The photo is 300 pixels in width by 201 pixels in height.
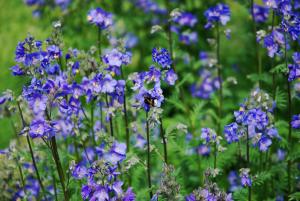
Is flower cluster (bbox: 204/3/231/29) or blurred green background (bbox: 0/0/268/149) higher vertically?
blurred green background (bbox: 0/0/268/149)

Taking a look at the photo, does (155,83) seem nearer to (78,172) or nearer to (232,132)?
(232,132)

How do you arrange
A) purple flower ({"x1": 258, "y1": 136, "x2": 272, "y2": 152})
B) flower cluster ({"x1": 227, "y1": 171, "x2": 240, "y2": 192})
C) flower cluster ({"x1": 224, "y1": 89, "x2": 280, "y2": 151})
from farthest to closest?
flower cluster ({"x1": 227, "y1": 171, "x2": 240, "y2": 192}) < purple flower ({"x1": 258, "y1": 136, "x2": 272, "y2": 152}) < flower cluster ({"x1": 224, "y1": 89, "x2": 280, "y2": 151})

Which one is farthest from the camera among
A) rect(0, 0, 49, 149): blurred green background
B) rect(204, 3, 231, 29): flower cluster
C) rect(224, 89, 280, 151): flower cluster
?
rect(0, 0, 49, 149): blurred green background

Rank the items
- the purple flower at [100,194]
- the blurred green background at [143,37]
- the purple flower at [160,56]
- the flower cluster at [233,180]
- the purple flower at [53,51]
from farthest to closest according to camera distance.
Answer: the blurred green background at [143,37], the flower cluster at [233,180], the purple flower at [53,51], the purple flower at [160,56], the purple flower at [100,194]

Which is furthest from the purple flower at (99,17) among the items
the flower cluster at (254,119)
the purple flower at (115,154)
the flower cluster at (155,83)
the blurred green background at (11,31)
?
the blurred green background at (11,31)

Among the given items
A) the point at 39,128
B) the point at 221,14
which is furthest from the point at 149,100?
the point at 221,14

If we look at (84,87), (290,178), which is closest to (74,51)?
(84,87)

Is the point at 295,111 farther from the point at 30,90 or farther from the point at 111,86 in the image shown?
the point at 30,90

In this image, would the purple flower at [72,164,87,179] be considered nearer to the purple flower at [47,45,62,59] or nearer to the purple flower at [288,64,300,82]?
the purple flower at [47,45,62,59]

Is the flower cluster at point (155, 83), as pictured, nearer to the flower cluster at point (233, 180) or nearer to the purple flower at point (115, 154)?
the purple flower at point (115, 154)

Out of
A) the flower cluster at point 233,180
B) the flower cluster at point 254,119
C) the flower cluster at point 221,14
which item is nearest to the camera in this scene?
the flower cluster at point 254,119

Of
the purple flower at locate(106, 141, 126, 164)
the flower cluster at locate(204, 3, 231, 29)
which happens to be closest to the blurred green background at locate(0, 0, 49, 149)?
the flower cluster at locate(204, 3, 231, 29)
